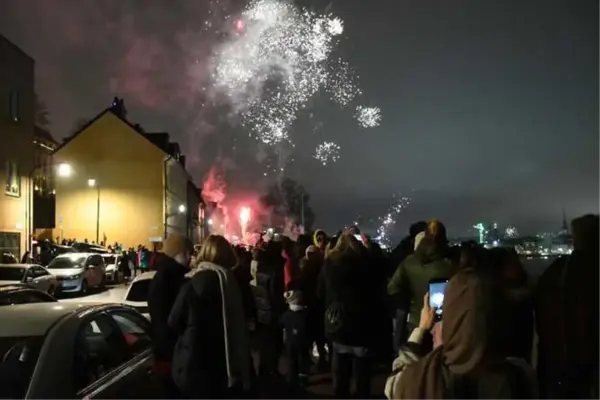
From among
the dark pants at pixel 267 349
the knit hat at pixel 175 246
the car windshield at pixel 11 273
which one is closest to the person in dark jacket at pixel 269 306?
the dark pants at pixel 267 349

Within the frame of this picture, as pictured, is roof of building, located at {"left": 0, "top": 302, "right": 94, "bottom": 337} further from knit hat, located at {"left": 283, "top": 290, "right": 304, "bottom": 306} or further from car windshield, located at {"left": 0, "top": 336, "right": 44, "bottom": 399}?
knit hat, located at {"left": 283, "top": 290, "right": 304, "bottom": 306}

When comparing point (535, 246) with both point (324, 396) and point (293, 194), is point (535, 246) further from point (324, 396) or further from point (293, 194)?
point (293, 194)

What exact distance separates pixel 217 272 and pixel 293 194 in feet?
330

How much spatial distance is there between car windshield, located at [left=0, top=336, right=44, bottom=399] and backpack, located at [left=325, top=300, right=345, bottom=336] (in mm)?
3532

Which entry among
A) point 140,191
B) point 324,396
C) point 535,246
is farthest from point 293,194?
point 324,396

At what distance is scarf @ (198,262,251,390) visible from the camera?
5.25m

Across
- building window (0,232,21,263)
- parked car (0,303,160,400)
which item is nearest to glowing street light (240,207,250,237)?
building window (0,232,21,263)

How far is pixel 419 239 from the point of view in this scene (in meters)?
7.15

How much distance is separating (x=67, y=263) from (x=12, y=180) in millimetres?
6498

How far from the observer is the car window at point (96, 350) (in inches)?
179

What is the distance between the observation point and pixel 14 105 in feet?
111

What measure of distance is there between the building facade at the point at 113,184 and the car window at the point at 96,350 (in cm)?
5162

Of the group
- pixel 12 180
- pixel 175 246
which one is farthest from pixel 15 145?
pixel 175 246

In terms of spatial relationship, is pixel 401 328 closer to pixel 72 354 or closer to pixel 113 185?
A: pixel 72 354
